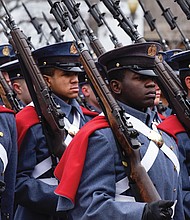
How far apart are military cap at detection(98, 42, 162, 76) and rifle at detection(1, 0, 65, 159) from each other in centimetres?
118

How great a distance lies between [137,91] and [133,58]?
0.30 metres

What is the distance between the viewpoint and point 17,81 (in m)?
9.67

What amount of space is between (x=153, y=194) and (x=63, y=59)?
2.52 metres

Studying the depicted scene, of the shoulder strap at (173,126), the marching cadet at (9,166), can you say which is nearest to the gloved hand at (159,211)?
the marching cadet at (9,166)

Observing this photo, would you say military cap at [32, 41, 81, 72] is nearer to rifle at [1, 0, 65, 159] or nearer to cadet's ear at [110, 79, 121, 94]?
rifle at [1, 0, 65, 159]

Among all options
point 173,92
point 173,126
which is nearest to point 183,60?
point 173,92

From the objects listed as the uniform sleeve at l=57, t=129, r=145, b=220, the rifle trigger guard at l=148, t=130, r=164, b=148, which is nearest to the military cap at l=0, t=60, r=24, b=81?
the rifle trigger guard at l=148, t=130, r=164, b=148

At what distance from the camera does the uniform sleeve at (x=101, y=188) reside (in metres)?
5.85

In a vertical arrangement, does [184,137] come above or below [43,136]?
below

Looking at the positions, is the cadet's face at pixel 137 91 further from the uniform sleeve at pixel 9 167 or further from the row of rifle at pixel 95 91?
the uniform sleeve at pixel 9 167

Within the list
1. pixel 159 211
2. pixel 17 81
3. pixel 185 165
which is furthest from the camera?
pixel 17 81

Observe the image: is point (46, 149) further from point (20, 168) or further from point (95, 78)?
point (95, 78)

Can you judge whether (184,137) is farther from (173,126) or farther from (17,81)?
(17,81)

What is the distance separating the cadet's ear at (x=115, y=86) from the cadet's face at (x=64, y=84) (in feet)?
5.06
